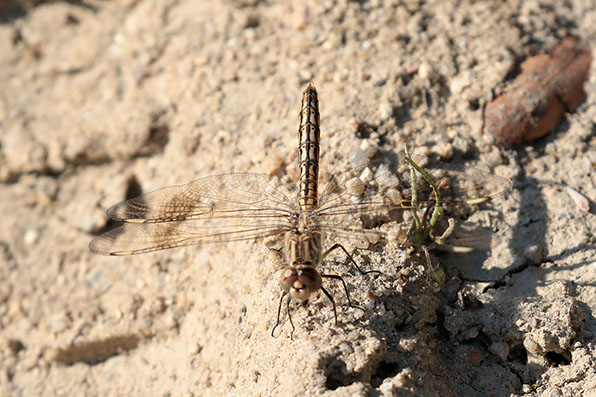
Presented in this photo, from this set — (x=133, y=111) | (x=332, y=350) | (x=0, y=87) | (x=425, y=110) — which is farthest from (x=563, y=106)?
(x=0, y=87)

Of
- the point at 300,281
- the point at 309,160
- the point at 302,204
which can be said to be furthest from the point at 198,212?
the point at 300,281

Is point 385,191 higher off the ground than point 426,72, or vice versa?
point 426,72

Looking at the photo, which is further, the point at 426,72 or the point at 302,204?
the point at 426,72

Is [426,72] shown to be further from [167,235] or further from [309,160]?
[167,235]

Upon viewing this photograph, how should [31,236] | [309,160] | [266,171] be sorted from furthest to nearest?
[31,236]
[266,171]
[309,160]

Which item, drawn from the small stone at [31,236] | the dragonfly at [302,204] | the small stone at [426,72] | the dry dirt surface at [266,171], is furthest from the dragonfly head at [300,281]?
the small stone at [31,236]

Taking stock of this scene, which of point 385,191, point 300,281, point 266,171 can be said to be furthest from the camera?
point 266,171

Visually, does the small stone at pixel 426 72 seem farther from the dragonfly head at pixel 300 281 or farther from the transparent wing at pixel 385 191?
the dragonfly head at pixel 300 281
